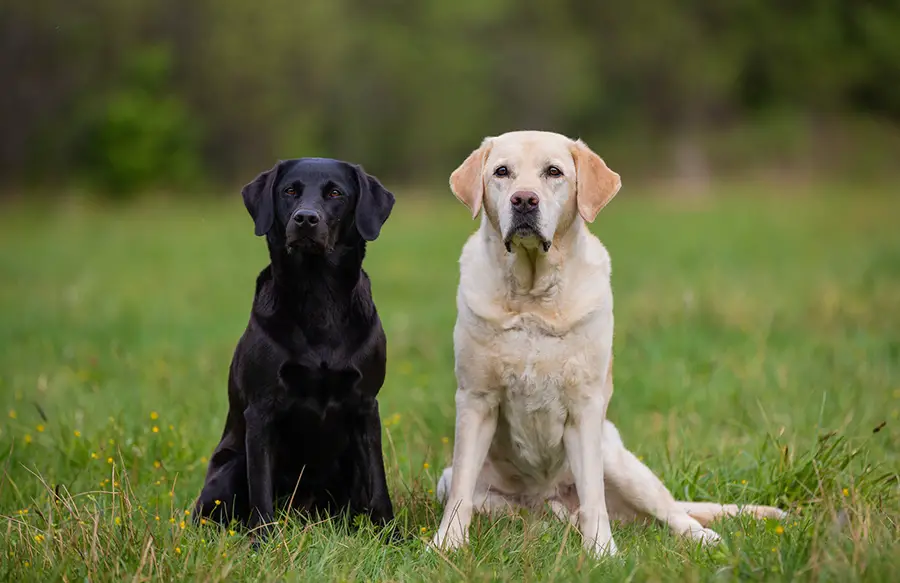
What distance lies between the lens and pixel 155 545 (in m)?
3.33

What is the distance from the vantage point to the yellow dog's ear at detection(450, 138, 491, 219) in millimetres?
3969

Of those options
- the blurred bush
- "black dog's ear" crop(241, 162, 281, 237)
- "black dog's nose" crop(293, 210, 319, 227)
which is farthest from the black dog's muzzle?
the blurred bush

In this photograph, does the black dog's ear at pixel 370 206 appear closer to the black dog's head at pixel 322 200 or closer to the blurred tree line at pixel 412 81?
the black dog's head at pixel 322 200

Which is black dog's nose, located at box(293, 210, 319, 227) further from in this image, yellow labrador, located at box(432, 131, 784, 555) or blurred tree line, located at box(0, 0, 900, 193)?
blurred tree line, located at box(0, 0, 900, 193)

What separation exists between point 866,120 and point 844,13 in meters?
2.86

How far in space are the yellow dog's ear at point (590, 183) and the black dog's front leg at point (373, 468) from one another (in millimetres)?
1107

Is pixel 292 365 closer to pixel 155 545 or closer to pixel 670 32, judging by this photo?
pixel 155 545

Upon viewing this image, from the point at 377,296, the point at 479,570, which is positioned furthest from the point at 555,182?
the point at 377,296

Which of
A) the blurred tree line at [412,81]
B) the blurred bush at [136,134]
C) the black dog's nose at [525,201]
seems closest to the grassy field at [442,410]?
the black dog's nose at [525,201]

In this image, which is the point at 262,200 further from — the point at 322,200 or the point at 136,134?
the point at 136,134

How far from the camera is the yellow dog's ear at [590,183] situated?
3883 millimetres

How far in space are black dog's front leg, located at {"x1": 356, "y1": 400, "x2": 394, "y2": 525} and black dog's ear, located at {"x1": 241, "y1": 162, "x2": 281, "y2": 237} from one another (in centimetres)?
81

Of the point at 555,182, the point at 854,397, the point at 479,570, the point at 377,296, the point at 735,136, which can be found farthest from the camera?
the point at 735,136

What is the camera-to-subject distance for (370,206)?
4.02m
